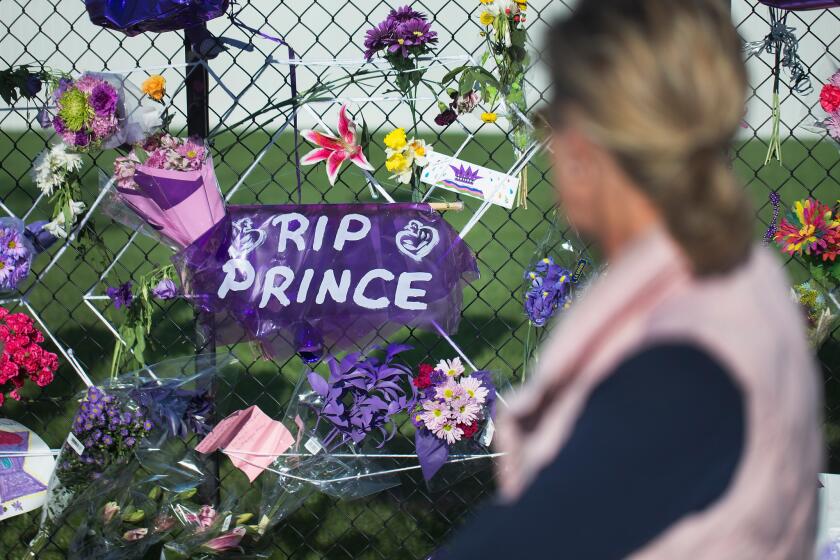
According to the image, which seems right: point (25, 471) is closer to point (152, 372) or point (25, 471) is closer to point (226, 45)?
point (152, 372)

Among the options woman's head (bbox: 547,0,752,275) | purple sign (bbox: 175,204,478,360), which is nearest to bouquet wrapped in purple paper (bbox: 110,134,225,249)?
purple sign (bbox: 175,204,478,360)

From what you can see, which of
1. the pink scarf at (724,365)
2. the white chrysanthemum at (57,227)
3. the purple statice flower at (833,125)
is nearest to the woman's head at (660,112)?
the pink scarf at (724,365)

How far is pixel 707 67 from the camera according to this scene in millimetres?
669

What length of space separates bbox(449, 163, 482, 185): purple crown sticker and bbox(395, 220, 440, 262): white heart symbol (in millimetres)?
124

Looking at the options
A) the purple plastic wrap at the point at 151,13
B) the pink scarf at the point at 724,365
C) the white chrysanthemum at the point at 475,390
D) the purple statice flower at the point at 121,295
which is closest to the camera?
the pink scarf at the point at 724,365

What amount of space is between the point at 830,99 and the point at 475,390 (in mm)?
994

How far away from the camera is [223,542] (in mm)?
2312

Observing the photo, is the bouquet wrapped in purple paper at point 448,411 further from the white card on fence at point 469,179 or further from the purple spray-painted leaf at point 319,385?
the white card on fence at point 469,179

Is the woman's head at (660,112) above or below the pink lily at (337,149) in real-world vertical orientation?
above

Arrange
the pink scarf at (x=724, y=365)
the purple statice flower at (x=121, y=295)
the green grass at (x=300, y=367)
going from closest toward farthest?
1. the pink scarf at (x=724, y=365)
2. the purple statice flower at (x=121, y=295)
3. the green grass at (x=300, y=367)

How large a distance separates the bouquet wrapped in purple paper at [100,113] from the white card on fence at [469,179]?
0.62m

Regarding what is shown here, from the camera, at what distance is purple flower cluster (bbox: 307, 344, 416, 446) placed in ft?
7.50

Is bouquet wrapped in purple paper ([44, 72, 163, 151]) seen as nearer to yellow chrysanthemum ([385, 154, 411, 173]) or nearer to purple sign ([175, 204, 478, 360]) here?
purple sign ([175, 204, 478, 360])

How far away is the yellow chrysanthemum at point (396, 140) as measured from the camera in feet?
7.39
